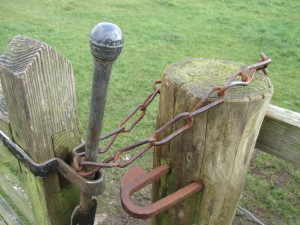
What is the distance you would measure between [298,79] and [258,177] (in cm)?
264

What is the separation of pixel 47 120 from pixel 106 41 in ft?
1.75

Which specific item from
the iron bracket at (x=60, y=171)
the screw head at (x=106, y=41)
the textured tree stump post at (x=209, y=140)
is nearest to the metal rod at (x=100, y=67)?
the screw head at (x=106, y=41)

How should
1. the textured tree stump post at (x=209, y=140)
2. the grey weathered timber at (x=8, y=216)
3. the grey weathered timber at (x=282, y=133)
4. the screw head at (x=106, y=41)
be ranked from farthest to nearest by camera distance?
the grey weathered timber at (x=8, y=216), the grey weathered timber at (x=282, y=133), the textured tree stump post at (x=209, y=140), the screw head at (x=106, y=41)

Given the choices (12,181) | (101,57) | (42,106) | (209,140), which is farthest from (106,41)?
(12,181)

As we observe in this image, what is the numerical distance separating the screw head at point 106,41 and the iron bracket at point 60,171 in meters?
0.54

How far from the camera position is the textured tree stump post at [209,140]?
1.18m

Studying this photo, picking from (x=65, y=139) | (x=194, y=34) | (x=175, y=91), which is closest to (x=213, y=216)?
(x=175, y=91)

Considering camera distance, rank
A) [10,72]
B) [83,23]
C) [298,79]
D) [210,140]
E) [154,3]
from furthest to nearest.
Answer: [154,3]
[83,23]
[298,79]
[210,140]
[10,72]

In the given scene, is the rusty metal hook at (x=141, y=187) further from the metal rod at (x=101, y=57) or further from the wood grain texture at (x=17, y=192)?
the wood grain texture at (x=17, y=192)

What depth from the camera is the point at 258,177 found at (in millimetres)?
3395

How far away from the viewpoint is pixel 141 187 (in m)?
1.27

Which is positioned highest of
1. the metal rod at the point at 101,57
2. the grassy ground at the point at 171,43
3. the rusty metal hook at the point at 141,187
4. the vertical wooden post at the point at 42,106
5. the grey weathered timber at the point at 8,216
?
the metal rod at the point at 101,57

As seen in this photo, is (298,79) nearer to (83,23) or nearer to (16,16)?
(83,23)

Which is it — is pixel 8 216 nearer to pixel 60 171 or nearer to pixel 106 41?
pixel 60 171
